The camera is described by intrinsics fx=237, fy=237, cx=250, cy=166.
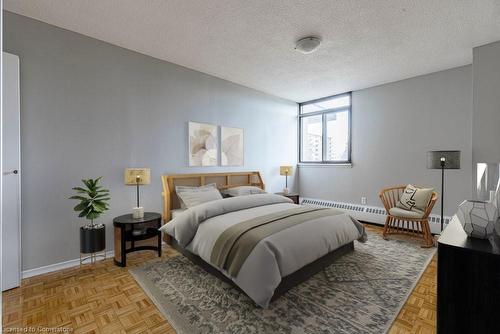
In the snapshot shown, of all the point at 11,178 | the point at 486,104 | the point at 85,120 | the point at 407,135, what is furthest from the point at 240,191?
the point at 486,104

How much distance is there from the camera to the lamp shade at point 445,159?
3209 millimetres

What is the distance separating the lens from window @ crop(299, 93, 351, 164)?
504 cm

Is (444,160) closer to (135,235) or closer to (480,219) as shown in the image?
(480,219)

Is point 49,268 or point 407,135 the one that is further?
point 407,135

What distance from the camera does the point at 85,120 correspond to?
2.87 m

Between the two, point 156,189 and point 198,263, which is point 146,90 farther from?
point 198,263

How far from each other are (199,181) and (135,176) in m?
1.14

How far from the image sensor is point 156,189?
11.5ft

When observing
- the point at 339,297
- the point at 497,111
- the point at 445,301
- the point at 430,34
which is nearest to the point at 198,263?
the point at 339,297

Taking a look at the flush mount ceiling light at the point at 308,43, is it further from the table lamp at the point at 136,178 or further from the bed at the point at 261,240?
the table lamp at the point at 136,178

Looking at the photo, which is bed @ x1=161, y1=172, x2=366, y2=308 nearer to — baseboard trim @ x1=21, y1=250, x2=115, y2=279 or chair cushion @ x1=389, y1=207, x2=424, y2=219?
chair cushion @ x1=389, y1=207, x2=424, y2=219

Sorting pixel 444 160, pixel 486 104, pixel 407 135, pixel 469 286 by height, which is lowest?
pixel 469 286

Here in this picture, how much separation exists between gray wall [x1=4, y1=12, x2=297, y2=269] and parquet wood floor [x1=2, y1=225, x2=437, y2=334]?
0.44 meters

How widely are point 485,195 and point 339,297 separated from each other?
1372 mm
